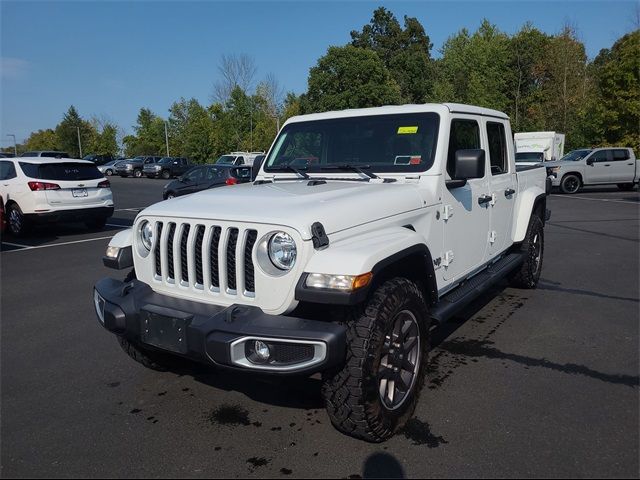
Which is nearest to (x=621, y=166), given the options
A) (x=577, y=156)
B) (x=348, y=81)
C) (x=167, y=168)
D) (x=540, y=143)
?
(x=577, y=156)

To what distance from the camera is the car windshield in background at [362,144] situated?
4059 mm

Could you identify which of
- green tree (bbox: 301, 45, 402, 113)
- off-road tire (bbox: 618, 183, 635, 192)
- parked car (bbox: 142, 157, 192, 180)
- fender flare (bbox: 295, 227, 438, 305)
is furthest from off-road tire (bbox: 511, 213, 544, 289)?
parked car (bbox: 142, 157, 192, 180)

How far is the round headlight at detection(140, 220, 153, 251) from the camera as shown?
135 inches

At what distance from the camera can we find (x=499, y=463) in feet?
9.14

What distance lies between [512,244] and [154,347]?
13.8ft

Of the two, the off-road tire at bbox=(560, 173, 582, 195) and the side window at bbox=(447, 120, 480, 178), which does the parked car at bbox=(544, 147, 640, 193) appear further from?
the side window at bbox=(447, 120, 480, 178)

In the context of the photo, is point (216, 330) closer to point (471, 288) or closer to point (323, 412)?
point (323, 412)

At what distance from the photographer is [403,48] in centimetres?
5453

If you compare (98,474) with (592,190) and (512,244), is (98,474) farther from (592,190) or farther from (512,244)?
(592,190)

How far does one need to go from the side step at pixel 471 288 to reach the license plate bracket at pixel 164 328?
1643 millimetres

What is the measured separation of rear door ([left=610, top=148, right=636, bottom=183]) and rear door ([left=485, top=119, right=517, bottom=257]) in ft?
58.9

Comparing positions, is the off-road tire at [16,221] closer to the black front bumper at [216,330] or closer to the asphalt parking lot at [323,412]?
the asphalt parking lot at [323,412]

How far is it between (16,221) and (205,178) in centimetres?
883

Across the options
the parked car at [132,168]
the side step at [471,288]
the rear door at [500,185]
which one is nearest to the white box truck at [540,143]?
the rear door at [500,185]
